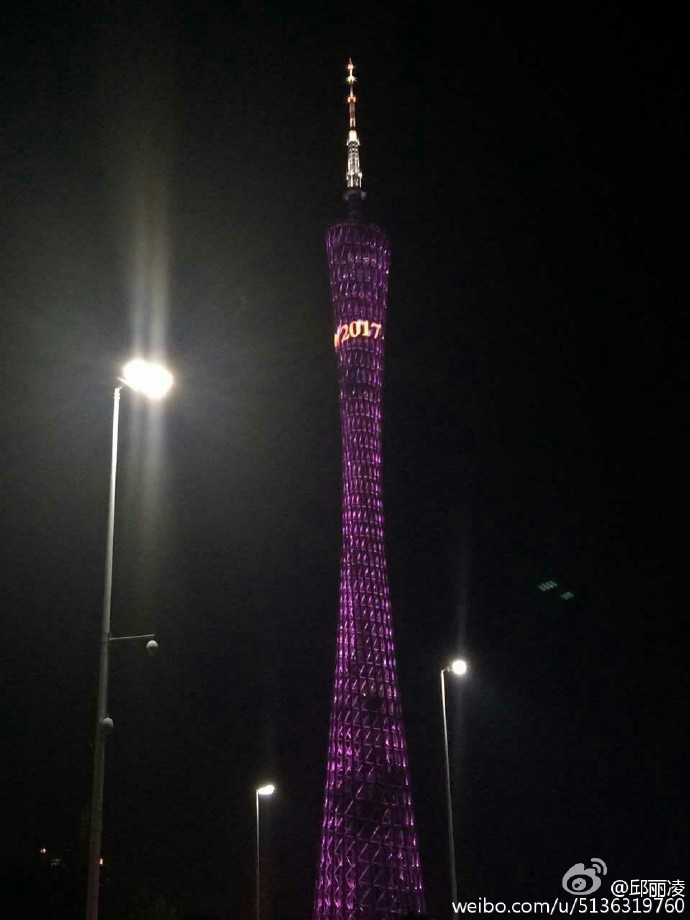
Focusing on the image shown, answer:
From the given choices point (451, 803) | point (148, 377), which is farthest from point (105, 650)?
point (451, 803)

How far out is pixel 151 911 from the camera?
24.3 metres

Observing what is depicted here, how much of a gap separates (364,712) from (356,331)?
36.0ft

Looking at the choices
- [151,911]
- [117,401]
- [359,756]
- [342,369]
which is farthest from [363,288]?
[117,401]

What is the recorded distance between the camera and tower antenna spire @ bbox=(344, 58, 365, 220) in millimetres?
40312

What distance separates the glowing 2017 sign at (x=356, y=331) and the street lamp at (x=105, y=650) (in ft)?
69.7

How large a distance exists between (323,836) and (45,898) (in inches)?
309

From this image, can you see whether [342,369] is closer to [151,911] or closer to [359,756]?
[359,756]

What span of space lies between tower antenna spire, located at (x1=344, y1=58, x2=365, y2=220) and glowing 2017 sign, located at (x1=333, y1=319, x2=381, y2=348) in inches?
271

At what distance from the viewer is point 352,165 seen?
42.2 metres

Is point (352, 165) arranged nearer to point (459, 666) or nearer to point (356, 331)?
point (356, 331)

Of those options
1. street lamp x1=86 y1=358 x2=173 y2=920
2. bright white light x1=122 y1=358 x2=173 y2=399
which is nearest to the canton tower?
street lamp x1=86 y1=358 x2=173 y2=920

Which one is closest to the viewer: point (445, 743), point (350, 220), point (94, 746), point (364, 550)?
point (94, 746)

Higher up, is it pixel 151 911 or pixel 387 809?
pixel 387 809

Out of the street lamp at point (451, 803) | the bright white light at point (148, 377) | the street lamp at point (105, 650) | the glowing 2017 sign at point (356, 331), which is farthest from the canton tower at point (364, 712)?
the bright white light at point (148, 377)
